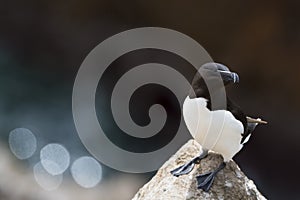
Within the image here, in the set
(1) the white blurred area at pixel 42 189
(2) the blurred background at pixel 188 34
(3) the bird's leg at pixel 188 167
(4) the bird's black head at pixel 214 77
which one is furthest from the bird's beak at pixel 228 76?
(2) the blurred background at pixel 188 34

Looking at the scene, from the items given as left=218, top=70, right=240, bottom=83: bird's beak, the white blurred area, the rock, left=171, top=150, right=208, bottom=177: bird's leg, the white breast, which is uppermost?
left=218, top=70, right=240, bottom=83: bird's beak

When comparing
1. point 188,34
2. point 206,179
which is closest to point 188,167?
point 206,179

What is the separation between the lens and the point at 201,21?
256cm

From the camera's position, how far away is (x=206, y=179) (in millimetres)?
1000

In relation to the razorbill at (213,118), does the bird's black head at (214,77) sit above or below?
above

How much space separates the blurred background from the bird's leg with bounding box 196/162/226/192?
1.33 metres

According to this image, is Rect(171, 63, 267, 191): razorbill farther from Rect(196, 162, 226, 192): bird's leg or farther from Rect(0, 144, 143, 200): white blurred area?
Rect(0, 144, 143, 200): white blurred area

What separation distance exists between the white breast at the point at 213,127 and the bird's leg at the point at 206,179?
43 mm

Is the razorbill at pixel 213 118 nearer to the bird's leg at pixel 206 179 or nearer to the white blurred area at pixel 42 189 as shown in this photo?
the bird's leg at pixel 206 179

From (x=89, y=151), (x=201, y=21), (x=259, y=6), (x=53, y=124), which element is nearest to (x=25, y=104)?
(x=53, y=124)

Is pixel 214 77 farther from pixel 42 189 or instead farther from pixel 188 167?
pixel 42 189

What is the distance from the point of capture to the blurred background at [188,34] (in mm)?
2451

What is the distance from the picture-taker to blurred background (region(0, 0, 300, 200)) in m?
2.45

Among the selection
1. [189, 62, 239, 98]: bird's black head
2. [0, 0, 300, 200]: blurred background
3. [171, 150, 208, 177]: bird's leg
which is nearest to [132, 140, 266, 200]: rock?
[171, 150, 208, 177]: bird's leg
